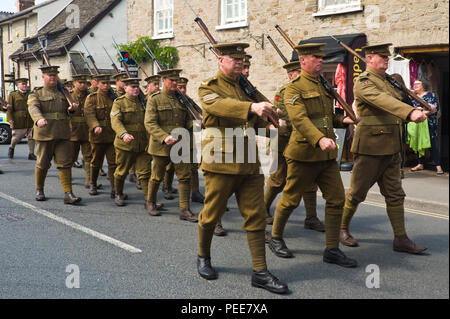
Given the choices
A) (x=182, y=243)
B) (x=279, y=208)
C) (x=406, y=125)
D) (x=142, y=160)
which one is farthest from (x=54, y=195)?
(x=406, y=125)

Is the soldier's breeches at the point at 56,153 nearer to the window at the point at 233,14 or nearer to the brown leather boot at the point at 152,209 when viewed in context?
the brown leather boot at the point at 152,209

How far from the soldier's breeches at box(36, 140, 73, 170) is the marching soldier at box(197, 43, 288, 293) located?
4.27m

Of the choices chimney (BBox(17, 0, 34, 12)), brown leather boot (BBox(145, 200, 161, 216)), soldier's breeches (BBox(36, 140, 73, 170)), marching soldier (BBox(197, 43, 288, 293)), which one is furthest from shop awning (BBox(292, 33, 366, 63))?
chimney (BBox(17, 0, 34, 12))

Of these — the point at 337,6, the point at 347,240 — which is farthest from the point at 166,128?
the point at 337,6

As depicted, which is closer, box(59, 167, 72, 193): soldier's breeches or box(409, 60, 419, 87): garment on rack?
box(59, 167, 72, 193): soldier's breeches

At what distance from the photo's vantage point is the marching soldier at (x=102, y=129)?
8.77 metres

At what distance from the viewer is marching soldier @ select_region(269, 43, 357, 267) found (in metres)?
4.72

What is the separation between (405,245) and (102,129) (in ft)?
18.5

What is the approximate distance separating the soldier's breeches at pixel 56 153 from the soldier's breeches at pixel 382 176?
15.7ft

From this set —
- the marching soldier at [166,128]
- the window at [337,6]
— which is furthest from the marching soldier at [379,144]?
the window at [337,6]

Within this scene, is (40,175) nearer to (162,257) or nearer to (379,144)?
(162,257)

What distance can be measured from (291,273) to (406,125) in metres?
7.55

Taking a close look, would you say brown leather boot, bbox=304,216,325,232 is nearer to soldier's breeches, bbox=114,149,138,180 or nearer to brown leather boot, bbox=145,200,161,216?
brown leather boot, bbox=145,200,161,216
